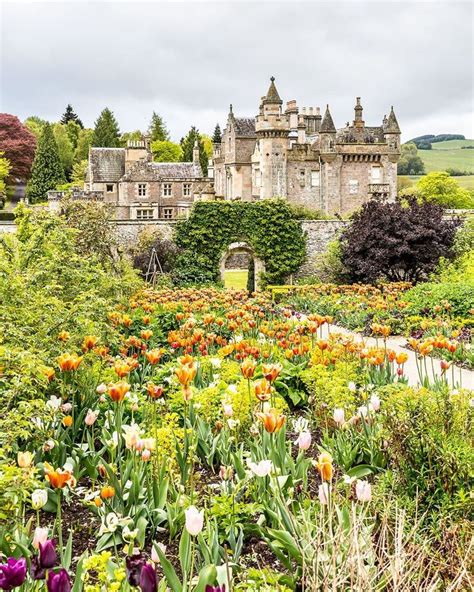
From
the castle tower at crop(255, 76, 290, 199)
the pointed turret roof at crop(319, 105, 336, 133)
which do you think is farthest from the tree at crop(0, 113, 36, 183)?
the pointed turret roof at crop(319, 105, 336, 133)

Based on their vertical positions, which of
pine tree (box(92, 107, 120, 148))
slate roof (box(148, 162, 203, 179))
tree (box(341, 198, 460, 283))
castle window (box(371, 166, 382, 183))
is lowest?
tree (box(341, 198, 460, 283))

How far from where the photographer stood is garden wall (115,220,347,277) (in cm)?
2720

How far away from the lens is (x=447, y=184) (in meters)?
60.6

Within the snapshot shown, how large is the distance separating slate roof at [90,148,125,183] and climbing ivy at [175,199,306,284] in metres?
24.6

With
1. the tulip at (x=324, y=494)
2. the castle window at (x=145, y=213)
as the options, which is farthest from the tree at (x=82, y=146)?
the tulip at (x=324, y=494)

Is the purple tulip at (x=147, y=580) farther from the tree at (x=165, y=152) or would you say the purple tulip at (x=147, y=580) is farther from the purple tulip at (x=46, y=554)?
the tree at (x=165, y=152)

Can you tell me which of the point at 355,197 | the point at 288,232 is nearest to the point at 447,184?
the point at 355,197

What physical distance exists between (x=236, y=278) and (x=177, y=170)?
17147mm

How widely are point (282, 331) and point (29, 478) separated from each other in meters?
5.16

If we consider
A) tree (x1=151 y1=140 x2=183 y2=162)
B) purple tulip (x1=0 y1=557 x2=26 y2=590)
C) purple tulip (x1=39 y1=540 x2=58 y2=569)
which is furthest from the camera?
tree (x1=151 y1=140 x2=183 y2=162)

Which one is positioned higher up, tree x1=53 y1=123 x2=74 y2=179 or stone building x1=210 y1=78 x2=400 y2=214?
tree x1=53 y1=123 x2=74 y2=179

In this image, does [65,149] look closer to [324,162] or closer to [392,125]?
[324,162]

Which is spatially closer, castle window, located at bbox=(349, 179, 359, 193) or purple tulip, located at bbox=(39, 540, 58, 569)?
purple tulip, located at bbox=(39, 540, 58, 569)

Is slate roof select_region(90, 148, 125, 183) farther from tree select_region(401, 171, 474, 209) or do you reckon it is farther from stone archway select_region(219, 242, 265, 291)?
tree select_region(401, 171, 474, 209)
